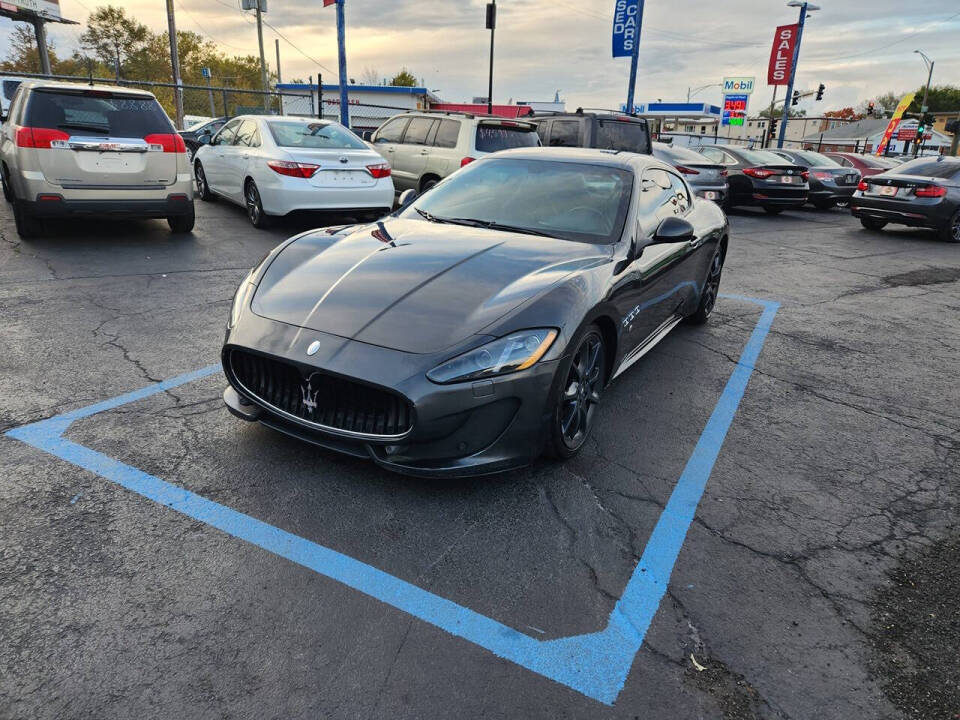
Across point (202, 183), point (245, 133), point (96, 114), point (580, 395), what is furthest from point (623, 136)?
point (580, 395)

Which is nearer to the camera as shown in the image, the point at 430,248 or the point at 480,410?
the point at 480,410

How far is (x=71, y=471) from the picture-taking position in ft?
10.0

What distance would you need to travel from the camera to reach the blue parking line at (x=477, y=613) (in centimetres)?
215

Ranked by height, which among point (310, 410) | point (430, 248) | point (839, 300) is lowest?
point (839, 300)

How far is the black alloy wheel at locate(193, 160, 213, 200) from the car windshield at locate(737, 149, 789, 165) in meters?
12.1

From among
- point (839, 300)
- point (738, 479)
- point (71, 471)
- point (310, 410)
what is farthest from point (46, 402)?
point (839, 300)

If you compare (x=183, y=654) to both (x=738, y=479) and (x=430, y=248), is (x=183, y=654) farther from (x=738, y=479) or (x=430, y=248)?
(x=738, y=479)

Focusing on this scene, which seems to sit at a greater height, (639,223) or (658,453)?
(639,223)

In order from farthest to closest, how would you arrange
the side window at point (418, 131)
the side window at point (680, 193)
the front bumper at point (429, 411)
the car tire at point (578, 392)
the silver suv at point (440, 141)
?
the side window at point (418, 131) < the silver suv at point (440, 141) < the side window at point (680, 193) < the car tire at point (578, 392) < the front bumper at point (429, 411)

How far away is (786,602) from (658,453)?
4.00ft

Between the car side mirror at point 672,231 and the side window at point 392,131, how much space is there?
830 centimetres

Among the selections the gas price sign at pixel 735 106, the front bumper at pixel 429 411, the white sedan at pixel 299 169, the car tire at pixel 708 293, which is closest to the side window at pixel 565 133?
the white sedan at pixel 299 169

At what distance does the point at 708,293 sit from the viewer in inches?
240

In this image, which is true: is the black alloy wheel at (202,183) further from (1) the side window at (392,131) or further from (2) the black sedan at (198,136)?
A: (2) the black sedan at (198,136)
